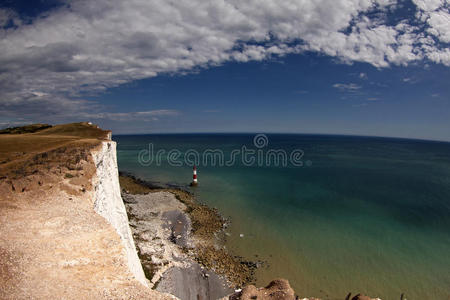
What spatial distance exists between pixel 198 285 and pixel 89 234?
34.3ft

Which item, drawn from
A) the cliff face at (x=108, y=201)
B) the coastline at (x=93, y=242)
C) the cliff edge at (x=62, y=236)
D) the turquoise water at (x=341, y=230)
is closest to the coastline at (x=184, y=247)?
the coastline at (x=93, y=242)

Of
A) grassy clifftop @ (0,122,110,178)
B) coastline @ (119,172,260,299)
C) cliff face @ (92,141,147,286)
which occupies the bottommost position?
coastline @ (119,172,260,299)

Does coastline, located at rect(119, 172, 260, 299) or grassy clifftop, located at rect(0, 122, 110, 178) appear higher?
grassy clifftop, located at rect(0, 122, 110, 178)

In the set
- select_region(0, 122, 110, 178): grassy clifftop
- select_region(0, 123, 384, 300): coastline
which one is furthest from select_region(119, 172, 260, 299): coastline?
select_region(0, 122, 110, 178): grassy clifftop

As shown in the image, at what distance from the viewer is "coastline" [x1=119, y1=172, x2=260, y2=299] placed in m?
17.2

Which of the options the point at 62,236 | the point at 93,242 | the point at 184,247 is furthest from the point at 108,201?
the point at 184,247

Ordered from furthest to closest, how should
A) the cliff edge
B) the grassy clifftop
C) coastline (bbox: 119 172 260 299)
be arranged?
coastline (bbox: 119 172 260 299)
the grassy clifftop
the cliff edge

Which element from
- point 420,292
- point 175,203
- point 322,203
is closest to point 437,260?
point 420,292

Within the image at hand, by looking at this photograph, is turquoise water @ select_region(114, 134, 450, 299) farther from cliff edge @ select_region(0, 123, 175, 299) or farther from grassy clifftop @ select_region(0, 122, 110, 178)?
grassy clifftop @ select_region(0, 122, 110, 178)

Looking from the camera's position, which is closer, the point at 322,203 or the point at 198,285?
the point at 198,285

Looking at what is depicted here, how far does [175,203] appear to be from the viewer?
3422cm

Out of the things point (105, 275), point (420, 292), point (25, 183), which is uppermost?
point (25, 183)

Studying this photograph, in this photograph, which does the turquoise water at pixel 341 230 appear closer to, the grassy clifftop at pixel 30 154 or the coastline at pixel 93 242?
the coastline at pixel 93 242

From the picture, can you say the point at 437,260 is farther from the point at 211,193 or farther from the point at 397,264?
the point at 211,193
